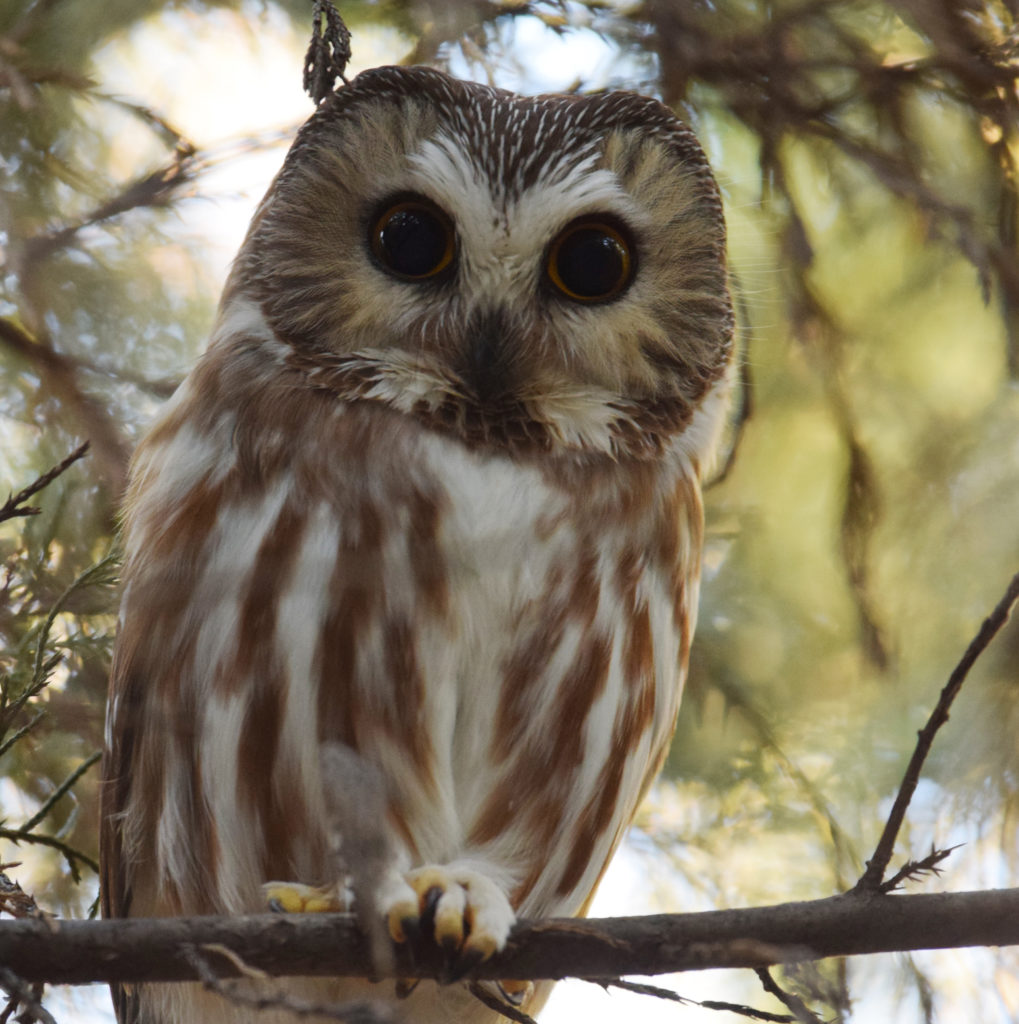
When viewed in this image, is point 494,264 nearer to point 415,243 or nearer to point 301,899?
point 415,243

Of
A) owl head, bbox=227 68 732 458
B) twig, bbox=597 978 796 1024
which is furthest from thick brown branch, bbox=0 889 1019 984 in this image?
owl head, bbox=227 68 732 458

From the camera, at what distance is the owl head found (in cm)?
282

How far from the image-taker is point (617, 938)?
1997mm

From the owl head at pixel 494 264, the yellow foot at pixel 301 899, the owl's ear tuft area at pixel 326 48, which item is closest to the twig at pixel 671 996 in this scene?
the yellow foot at pixel 301 899

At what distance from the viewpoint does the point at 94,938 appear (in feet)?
6.33

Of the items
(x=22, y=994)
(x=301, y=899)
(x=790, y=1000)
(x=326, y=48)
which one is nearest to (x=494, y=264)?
(x=326, y=48)

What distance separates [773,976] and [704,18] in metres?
2.16

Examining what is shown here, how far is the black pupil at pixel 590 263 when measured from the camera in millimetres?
2938

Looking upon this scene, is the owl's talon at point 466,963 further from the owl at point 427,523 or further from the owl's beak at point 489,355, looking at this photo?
the owl's beak at point 489,355

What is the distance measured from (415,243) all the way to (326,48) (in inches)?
16.7

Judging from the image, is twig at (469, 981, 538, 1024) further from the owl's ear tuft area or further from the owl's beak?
the owl's ear tuft area

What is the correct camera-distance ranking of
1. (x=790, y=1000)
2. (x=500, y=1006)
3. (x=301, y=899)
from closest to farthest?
(x=790, y=1000), (x=500, y=1006), (x=301, y=899)

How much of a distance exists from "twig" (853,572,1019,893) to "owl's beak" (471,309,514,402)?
1.19m

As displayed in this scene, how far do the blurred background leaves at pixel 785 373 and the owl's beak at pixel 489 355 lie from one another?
31.4 inches
